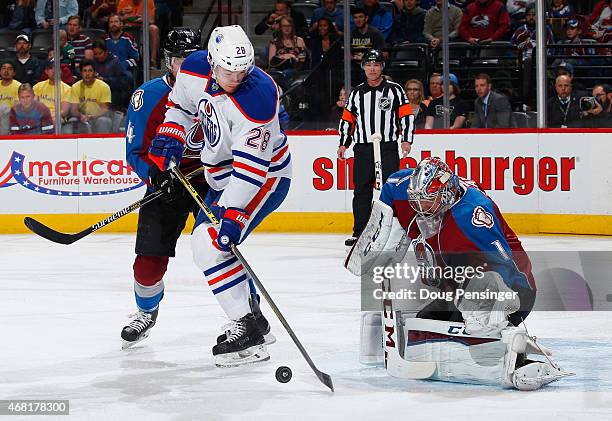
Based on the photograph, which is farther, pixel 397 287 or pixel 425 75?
pixel 425 75

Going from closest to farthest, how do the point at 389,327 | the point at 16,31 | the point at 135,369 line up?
the point at 389,327, the point at 135,369, the point at 16,31

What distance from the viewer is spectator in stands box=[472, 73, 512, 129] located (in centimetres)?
848

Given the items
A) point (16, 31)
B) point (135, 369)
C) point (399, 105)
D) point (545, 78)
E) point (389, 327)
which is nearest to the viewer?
point (389, 327)

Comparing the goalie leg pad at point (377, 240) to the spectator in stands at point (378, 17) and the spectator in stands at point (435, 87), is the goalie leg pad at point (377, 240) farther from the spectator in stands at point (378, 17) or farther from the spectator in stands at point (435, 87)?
the spectator in stands at point (378, 17)

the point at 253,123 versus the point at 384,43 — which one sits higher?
the point at 384,43

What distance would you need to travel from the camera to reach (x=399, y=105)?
25.1 ft

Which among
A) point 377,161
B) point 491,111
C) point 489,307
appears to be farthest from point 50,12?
point 489,307

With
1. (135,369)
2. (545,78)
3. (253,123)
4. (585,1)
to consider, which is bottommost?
(135,369)

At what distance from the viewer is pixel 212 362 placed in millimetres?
4168

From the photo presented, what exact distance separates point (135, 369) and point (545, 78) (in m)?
5.12

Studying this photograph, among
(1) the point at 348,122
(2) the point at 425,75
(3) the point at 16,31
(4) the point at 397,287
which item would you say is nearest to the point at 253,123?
(4) the point at 397,287

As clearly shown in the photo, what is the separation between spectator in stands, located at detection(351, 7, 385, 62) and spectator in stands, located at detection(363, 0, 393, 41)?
3cm

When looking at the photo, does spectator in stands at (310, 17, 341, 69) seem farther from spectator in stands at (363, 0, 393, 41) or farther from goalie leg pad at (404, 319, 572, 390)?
goalie leg pad at (404, 319, 572, 390)

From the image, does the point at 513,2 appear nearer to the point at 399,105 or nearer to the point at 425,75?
the point at 425,75
